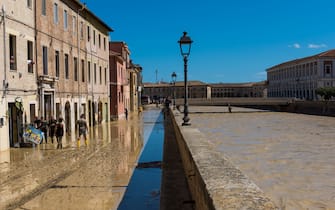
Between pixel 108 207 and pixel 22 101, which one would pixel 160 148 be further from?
pixel 108 207

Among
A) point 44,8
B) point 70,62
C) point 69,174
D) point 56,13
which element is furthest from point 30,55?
point 69,174

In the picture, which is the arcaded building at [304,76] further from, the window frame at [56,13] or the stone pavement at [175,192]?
the stone pavement at [175,192]

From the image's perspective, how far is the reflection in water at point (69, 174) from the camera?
8844mm

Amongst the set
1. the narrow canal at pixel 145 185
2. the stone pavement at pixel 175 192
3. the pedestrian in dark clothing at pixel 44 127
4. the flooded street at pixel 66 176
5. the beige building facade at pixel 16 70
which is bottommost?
the narrow canal at pixel 145 185

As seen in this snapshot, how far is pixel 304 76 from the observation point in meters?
115

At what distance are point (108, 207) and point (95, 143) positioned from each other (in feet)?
39.7

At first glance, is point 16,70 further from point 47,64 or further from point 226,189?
point 226,189

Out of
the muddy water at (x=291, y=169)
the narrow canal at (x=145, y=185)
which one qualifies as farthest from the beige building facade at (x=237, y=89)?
the narrow canal at (x=145, y=185)

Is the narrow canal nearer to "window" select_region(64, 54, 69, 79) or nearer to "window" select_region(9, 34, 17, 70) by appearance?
"window" select_region(9, 34, 17, 70)

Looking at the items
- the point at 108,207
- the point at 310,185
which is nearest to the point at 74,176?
the point at 108,207

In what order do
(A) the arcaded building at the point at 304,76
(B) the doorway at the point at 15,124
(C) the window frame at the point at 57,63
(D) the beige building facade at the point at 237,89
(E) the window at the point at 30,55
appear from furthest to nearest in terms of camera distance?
(D) the beige building facade at the point at 237,89, (A) the arcaded building at the point at 304,76, (C) the window frame at the point at 57,63, (E) the window at the point at 30,55, (B) the doorway at the point at 15,124

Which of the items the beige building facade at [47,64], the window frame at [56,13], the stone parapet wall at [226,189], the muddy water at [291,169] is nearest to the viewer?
the stone parapet wall at [226,189]

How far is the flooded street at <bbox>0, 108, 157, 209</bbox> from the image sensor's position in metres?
8.76

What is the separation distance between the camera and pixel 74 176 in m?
11.7
